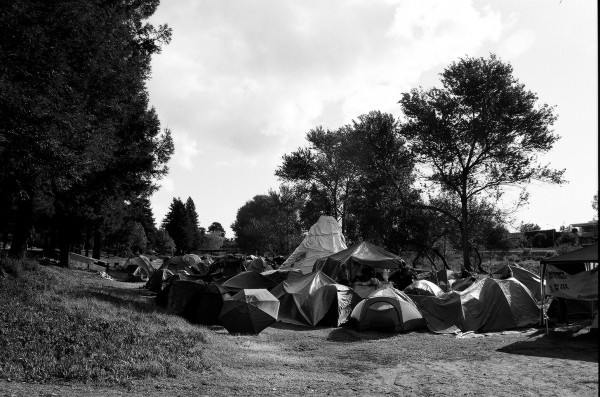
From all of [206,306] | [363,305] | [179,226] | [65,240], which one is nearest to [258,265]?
[65,240]

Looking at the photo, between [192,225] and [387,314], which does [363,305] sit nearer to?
[387,314]

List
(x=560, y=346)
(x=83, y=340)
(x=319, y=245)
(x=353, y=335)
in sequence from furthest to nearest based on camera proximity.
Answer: (x=319, y=245), (x=353, y=335), (x=560, y=346), (x=83, y=340)

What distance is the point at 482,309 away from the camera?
17203mm

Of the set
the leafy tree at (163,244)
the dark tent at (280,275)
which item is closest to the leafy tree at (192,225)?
the leafy tree at (163,244)

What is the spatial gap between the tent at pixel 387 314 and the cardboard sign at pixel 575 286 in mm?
4373

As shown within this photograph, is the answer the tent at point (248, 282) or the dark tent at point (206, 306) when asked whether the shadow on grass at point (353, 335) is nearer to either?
the dark tent at point (206, 306)

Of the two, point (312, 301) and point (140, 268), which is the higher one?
point (140, 268)

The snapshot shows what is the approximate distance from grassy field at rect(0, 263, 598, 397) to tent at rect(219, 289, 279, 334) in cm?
39

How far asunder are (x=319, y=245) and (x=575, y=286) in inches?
709

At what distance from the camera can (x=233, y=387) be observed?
8.80m

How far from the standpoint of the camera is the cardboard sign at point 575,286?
14.3 meters

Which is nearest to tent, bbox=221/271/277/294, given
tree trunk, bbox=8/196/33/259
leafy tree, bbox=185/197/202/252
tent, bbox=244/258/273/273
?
tree trunk, bbox=8/196/33/259

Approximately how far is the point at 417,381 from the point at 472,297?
8668 millimetres

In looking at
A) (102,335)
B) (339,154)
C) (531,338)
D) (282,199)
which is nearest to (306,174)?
(339,154)
